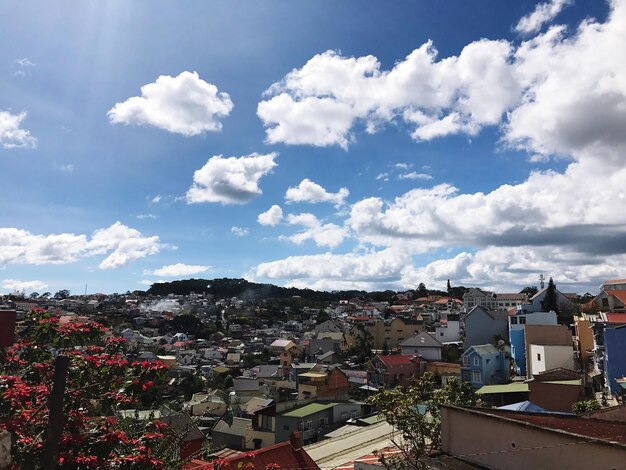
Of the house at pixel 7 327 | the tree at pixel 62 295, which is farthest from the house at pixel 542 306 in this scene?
the tree at pixel 62 295

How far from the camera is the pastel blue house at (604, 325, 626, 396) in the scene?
2597cm

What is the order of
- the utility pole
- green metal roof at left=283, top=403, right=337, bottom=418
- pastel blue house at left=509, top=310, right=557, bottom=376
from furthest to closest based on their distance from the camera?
pastel blue house at left=509, top=310, right=557, bottom=376, green metal roof at left=283, top=403, right=337, bottom=418, the utility pole

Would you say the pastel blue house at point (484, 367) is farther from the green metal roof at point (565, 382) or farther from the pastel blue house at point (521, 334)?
the green metal roof at point (565, 382)

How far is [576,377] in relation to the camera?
29.2 meters

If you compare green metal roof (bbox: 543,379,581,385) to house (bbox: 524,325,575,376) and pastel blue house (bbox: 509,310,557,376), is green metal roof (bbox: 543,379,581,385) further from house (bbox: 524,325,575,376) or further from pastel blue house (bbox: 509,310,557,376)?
pastel blue house (bbox: 509,310,557,376)

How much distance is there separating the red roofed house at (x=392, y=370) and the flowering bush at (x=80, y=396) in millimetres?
42954

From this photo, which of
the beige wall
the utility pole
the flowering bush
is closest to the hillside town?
the beige wall

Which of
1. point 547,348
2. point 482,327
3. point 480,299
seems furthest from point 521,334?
point 480,299

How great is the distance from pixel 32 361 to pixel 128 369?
1.56 meters

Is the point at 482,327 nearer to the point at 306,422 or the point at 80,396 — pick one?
the point at 306,422

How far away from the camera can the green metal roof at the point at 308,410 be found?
33.4 meters

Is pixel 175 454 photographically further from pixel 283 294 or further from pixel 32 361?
pixel 283 294

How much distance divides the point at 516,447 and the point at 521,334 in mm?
37394

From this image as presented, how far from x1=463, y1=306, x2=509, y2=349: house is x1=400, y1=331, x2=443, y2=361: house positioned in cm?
440
